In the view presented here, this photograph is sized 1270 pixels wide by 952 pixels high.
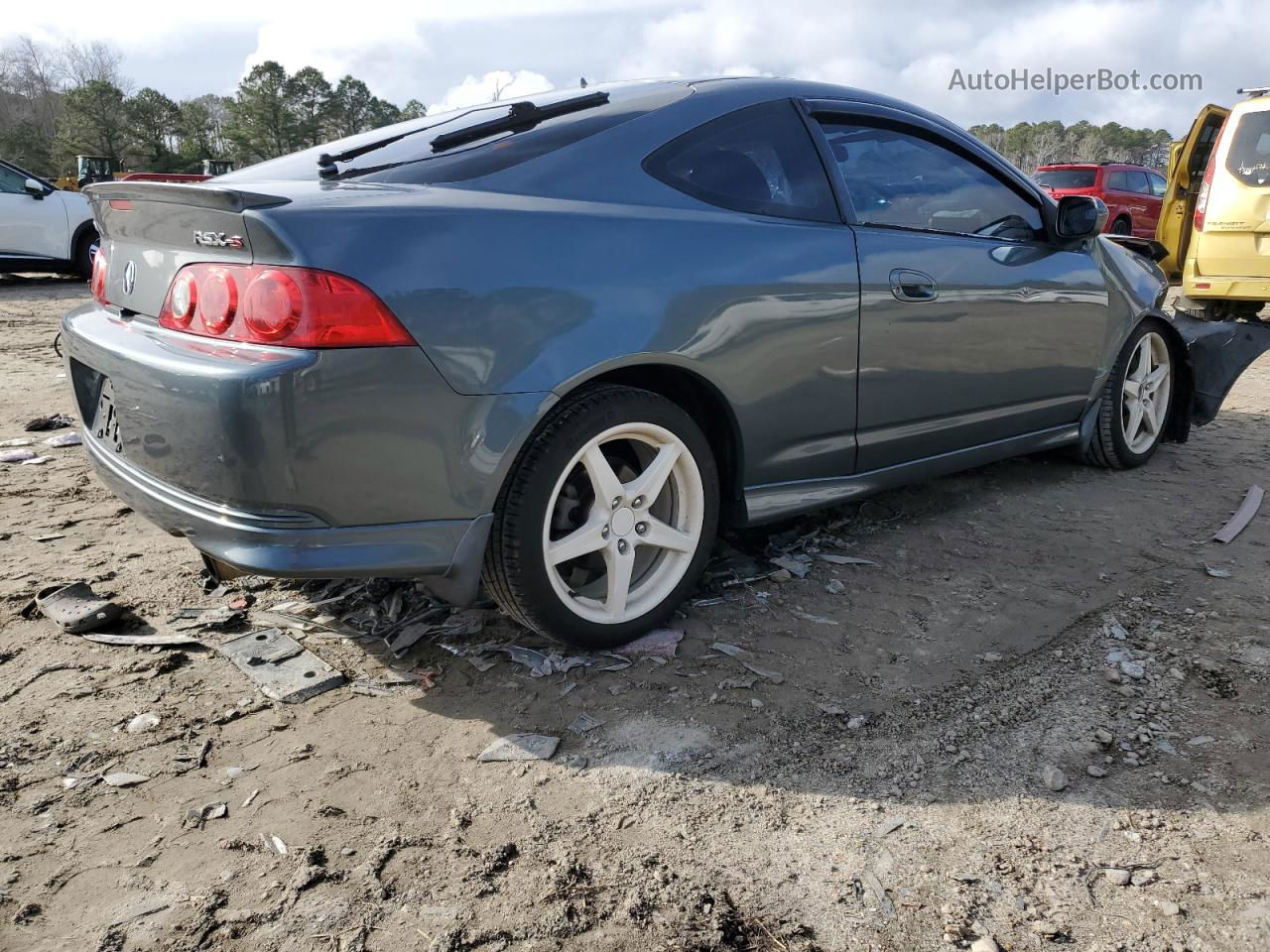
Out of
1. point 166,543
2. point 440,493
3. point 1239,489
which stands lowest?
point 1239,489

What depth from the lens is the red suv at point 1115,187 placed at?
16.8 metres

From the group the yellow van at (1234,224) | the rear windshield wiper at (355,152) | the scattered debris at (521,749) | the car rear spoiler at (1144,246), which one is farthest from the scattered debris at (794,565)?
the yellow van at (1234,224)

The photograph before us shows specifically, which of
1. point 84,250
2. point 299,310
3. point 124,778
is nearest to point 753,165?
point 299,310

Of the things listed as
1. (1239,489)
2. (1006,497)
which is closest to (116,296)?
(1006,497)

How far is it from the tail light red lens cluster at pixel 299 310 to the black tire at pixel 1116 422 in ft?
11.5

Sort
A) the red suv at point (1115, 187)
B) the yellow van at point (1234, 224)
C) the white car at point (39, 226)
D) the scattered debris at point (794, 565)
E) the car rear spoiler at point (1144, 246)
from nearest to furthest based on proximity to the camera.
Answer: the scattered debris at point (794, 565)
the car rear spoiler at point (1144, 246)
the yellow van at point (1234, 224)
the white car at point (39, 226)
the red suv at point (1115, 187)

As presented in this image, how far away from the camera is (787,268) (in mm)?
2986

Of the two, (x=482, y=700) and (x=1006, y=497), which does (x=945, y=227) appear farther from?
(x=482, y=700)

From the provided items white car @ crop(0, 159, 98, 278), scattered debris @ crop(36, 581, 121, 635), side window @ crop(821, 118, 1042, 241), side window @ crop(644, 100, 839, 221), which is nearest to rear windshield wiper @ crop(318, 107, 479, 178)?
side window @ crop(644, 100, 839, 221)

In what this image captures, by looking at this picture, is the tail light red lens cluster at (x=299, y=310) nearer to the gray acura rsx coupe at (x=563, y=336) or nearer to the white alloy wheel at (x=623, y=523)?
the gray acura rsx coupe at (x=563, y=336)

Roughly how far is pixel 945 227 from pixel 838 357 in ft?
2.87

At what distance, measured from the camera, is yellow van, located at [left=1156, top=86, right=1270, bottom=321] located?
28.0 feet

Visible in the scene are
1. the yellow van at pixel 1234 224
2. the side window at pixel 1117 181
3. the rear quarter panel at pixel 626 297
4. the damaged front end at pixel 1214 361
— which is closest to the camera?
the rear quarter panel at pixel 626 297

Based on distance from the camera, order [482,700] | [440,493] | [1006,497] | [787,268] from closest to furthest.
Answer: [440,493], [482,700], [787,268], [1006,497]
